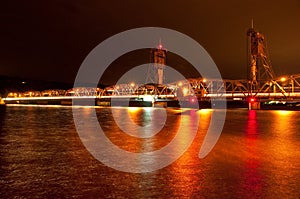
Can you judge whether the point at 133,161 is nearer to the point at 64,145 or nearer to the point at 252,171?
the point at 252,171

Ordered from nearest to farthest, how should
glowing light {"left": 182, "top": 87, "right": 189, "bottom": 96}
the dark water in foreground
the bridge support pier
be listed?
the dark water in foreground
the bridge support pier
glowing light {"left": 182, "top": 87, "right": 189, "bottom": 96}

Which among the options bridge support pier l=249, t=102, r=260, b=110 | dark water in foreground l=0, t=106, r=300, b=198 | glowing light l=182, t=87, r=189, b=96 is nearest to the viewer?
dark water in foreground l=0, t=106, r=300, b=198

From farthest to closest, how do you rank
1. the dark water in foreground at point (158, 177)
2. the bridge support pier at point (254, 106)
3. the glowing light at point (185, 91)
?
the glowing light at point (185, 91) → the bridge support pier at point (254, 106) → the dark water in foreground at point (158, 177)

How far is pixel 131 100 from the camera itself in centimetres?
16462

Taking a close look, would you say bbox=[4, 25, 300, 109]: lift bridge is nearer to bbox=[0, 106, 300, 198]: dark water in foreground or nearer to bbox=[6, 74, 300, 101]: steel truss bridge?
bbox=[6, 74, 300, 101]: steel truss bridge

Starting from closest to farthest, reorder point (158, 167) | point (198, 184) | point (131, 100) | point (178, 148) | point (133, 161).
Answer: point (198, 184) → point (158, 167) → point (133, 161) → point (178, 148) → point (131, 100)

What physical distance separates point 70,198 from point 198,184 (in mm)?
3615

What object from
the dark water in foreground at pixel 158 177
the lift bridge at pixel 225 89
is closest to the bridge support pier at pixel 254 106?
the lift bridge at pixel 225 89

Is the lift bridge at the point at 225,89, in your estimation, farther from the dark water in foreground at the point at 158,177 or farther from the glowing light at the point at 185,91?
the dark water in foreground at the point at 158,177

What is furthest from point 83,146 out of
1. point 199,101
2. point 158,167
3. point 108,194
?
point 199,101

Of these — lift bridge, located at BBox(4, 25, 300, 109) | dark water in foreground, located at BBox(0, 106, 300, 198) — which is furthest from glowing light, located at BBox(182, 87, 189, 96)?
dark water in foreground, located at BBox(0, 106, 300, 198)

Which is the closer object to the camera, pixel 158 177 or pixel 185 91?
pixel 158 177

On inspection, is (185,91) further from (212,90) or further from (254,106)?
(254,106)

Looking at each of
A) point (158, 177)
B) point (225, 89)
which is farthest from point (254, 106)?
point (158, 177)
